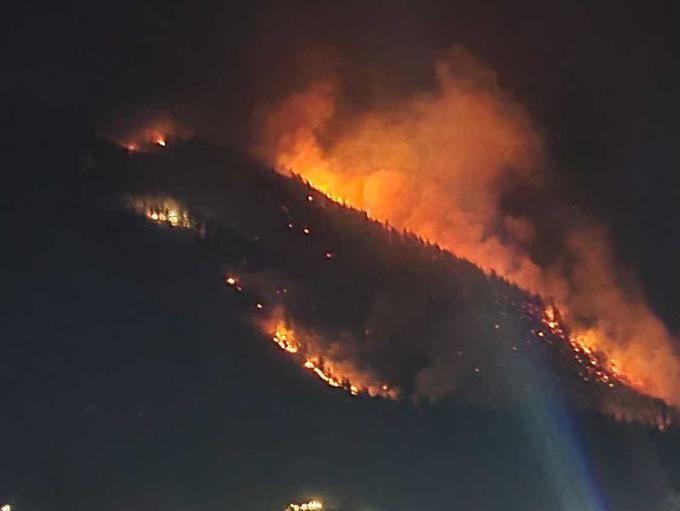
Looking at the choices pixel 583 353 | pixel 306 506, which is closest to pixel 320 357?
pixel 306 506

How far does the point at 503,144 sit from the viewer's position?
6598mm

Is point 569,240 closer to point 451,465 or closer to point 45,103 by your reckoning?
point 451,465

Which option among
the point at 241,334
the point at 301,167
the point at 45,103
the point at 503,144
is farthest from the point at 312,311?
the point at 45,103

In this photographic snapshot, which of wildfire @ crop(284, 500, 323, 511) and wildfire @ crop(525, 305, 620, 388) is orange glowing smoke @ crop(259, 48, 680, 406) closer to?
wildfire @ crop(525, 305, 620, 388)

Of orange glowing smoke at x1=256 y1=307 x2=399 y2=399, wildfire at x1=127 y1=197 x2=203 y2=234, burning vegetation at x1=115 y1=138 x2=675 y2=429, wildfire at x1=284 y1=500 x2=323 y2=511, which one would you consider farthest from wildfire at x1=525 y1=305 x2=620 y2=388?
wildfire at x1=127 y1=197 x2=203 y2=234

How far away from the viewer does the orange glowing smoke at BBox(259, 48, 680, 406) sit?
624 cm

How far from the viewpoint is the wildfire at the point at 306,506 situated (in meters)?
5.85

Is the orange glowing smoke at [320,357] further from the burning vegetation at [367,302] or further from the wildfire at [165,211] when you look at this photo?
the wildfire at [165,211]

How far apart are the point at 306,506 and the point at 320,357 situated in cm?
90

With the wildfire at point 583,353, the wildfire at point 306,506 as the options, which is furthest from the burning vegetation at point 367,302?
the wildfire at point 306,506

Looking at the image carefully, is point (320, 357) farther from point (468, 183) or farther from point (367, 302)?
point (468, 183)

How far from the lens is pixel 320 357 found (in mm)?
6223

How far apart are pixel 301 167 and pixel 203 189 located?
63cm

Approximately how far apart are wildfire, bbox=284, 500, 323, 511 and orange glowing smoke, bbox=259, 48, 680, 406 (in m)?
1.72
